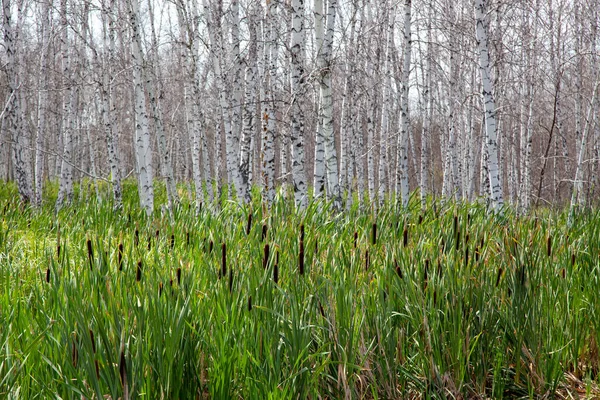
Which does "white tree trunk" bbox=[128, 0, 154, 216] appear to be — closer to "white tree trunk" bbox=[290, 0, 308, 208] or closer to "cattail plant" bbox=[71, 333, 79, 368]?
"white tree trunk" bbox=[290, 0, 308, 208]

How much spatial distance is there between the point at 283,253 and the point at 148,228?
223cm

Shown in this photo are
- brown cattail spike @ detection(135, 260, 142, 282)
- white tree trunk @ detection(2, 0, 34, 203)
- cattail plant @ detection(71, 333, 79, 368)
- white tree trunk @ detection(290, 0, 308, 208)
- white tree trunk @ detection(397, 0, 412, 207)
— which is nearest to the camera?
cattail plant @ detection(71, 333, 79, 368)

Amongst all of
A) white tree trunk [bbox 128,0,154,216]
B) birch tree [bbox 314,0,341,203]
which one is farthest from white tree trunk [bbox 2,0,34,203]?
birch tree [bbox 314,0,341,203]

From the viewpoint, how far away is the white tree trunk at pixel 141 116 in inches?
320

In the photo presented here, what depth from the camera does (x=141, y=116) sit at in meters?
8.38

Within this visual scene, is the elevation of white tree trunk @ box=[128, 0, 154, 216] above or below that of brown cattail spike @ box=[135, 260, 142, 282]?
above

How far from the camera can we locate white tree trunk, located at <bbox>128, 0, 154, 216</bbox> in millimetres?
8125

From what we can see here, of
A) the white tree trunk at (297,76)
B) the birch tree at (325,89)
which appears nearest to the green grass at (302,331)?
the white tree trunk at (297,76)

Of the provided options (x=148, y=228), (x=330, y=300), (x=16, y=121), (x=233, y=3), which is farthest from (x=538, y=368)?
(x=16, y=121)

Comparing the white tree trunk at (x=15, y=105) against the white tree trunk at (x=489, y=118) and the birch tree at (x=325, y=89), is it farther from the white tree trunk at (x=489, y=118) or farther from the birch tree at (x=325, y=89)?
the white tree trunk at (x=489, y=118)

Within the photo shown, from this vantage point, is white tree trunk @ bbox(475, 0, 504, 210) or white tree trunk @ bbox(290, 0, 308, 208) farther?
white tree trunk @ bbox(475, 0, 504, 210)

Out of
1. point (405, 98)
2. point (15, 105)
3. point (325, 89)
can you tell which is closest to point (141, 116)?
point (325, 89)

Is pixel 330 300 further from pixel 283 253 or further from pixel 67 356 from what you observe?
pixel 67 356

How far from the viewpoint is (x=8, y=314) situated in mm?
2789
